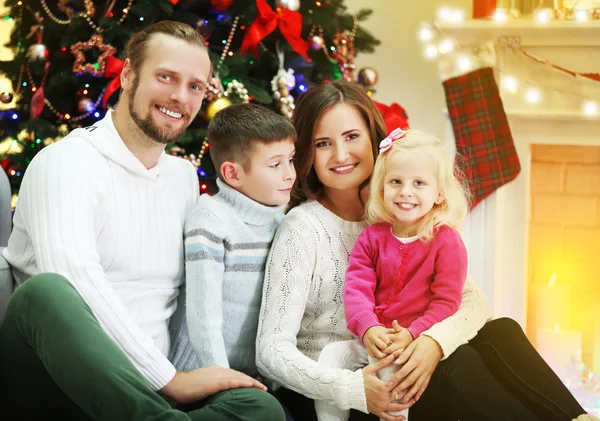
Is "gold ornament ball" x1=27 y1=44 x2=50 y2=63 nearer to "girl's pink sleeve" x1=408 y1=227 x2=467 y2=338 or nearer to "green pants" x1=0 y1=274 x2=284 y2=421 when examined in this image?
"green pants" x1=0 y1=274 x2=284 y2=421

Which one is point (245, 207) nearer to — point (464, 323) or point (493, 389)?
point (464, 323)

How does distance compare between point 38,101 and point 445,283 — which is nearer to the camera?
point 445,283

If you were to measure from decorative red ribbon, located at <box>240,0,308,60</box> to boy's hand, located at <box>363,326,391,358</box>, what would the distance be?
1315 mm

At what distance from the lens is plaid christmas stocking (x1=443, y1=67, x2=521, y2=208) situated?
296 centimetres

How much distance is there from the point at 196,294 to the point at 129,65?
0.55 metres

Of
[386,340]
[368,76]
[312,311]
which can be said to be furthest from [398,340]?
[368,76]

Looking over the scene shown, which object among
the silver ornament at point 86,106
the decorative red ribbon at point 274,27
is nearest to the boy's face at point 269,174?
the decorative red ribbon at point 274,27

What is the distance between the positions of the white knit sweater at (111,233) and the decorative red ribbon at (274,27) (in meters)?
0.92

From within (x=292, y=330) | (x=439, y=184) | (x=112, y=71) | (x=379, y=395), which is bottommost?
(x=379, y=395)

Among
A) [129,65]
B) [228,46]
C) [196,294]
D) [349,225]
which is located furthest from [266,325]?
[228,46]

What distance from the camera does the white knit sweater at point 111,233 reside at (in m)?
1.46

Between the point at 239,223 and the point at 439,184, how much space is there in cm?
46

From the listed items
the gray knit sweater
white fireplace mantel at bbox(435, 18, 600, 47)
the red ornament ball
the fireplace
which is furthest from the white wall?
the gray knit sweater

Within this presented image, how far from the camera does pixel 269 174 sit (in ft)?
5.67
